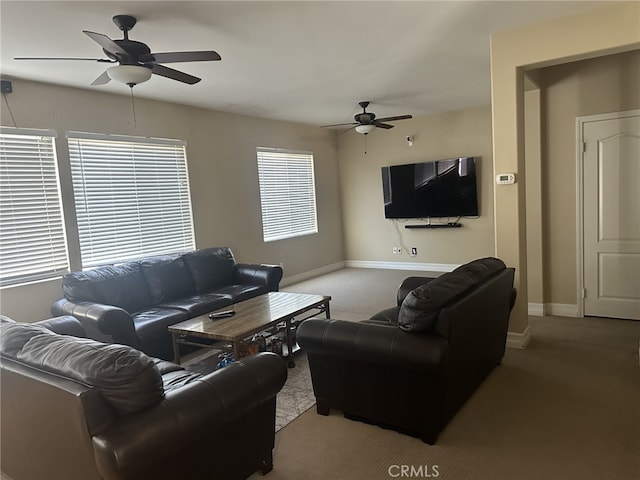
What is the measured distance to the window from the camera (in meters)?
6.90

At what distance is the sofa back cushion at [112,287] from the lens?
3.99 metres

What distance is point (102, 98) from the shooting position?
4.70 m

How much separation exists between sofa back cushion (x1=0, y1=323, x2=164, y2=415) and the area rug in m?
1.30

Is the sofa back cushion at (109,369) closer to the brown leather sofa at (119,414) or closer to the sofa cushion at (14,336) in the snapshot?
the brown leather sofa at (119,414)

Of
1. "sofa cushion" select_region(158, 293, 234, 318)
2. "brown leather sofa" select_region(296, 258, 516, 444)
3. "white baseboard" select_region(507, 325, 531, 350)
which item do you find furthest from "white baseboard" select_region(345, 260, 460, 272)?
"brown leather sofa" select_region(296, 258, 516, 444)

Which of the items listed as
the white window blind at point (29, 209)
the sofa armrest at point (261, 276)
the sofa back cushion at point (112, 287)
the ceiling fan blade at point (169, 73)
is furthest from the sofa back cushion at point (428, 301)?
the white window blind at point (29, 209)

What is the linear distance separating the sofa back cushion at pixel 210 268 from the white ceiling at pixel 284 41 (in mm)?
1845

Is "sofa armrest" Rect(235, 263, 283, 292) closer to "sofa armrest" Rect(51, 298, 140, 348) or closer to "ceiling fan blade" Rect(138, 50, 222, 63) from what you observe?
"sofa armrest" Rect(51, 298, 140, 348)

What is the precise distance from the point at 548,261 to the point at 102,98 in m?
5.07

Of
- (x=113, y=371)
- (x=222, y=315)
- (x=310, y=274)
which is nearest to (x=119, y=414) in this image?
(x=113, y=371)

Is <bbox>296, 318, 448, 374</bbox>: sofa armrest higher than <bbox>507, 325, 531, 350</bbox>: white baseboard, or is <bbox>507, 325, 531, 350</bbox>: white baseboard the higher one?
<bbox>296, 318, 448, 374</bbox>: sofa armrest

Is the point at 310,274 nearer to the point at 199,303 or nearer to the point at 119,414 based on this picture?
the point at 199,303

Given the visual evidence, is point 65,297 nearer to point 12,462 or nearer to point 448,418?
point 12,462

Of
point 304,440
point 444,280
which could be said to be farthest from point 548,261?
point 304,440
